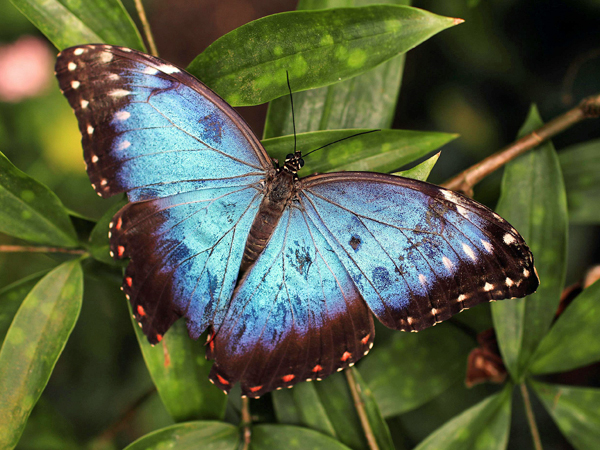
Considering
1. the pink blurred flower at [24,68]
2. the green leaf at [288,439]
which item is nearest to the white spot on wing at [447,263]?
the green leaf at [288,439]

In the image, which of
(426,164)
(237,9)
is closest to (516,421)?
(426,164)

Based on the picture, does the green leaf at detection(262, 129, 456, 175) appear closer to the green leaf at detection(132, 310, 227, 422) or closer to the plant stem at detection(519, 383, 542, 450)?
the green leaf at detection(132, 310, 227, 422)

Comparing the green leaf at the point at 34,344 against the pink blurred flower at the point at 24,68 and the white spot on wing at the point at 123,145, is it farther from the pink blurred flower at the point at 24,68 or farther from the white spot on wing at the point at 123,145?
the pink blurred flower at the point at 24,68

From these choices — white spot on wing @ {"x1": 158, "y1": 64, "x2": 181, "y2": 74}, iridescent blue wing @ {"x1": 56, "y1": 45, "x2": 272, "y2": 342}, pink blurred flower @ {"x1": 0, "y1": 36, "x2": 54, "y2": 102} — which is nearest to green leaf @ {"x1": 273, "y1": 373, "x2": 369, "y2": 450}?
iridescent blue wing @ {"x1": 56, "y1": 45, "x2": 272, "y2": 342}

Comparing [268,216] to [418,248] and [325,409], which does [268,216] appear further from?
[325,409]

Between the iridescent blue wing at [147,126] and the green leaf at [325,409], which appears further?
the green leaf at [325,409]
